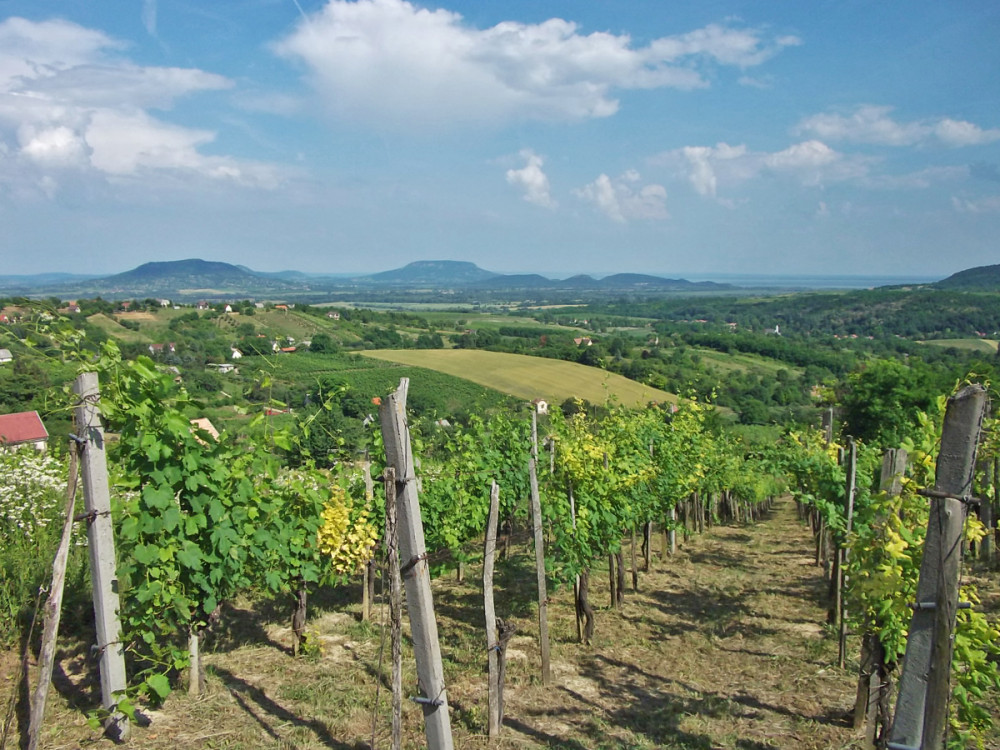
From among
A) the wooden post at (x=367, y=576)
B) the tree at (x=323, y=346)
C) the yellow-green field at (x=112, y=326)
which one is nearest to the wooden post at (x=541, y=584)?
the wooden post at (x=367, y=576)

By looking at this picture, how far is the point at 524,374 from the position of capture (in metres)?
50.5

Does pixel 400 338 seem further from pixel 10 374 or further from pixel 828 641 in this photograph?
pixel 828 641

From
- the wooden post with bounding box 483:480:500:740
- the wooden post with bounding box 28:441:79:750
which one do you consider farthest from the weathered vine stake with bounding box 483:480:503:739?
the wooden post with bounding box 28:441:79:750

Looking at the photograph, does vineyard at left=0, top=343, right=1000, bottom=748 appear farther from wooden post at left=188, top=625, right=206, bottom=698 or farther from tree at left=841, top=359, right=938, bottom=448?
tree at left=841, top=359, right=938, bottom=448

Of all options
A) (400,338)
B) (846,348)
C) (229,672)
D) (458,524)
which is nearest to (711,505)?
(458,524)

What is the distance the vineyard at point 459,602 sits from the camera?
14.3ft

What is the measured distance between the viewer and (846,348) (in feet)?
290

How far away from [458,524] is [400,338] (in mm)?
62937

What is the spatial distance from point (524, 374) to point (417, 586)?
155ft

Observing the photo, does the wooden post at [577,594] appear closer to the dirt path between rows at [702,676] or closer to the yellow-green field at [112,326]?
the dirt path between rows at [702,676]

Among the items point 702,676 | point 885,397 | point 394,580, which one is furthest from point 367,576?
point 885,397

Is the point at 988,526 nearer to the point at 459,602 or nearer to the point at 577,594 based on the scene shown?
the point at 577,594

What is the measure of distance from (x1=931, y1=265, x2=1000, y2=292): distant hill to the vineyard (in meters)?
169

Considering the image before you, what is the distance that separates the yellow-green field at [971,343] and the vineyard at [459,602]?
81390mm
